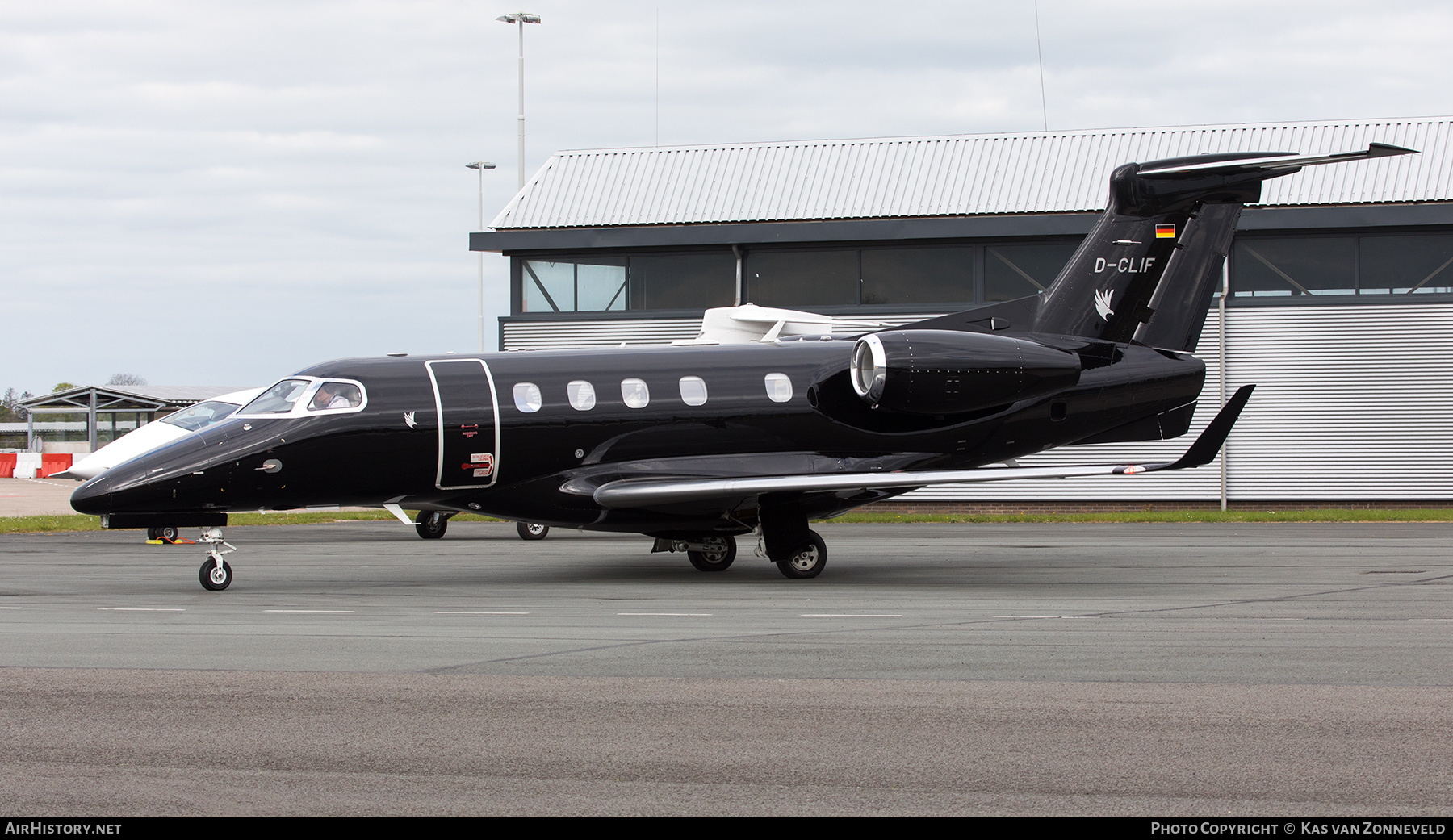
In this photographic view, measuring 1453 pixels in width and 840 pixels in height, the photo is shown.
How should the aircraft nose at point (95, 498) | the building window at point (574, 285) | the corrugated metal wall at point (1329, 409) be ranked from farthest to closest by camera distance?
the building window at point (574, 285) → the corrugated metal wall at point (1329, 409) → the aircraft nose at point (95, 498)

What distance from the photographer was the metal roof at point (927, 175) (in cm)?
3130

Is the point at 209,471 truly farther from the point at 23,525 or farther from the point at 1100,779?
the point at 23,525

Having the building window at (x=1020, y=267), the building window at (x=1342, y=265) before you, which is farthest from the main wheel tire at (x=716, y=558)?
the building window at (x=1342, y=265)

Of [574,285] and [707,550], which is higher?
[574,285]

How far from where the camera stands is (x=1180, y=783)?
20.3ft

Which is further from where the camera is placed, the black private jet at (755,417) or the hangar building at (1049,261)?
the hangar building at (1049,261)

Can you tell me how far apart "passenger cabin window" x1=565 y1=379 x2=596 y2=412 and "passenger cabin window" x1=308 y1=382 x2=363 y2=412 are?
102 inches

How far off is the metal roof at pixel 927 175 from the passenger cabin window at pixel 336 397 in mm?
18946

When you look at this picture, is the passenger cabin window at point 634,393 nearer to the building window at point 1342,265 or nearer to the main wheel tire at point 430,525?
the main wheel tire at point 430,525

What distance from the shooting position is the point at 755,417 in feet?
57.6

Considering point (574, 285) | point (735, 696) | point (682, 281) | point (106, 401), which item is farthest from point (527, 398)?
point (106, 401)

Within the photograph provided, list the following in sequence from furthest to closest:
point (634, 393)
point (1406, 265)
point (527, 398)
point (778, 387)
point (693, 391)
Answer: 1. point (1406, 265)
2. point (778, 387)
3. point (693, 391)
4. point (634, 393)
5. point (527, 398)

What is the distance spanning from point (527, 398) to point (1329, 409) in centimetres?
2199

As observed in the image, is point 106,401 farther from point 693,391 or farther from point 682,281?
point 693,391
